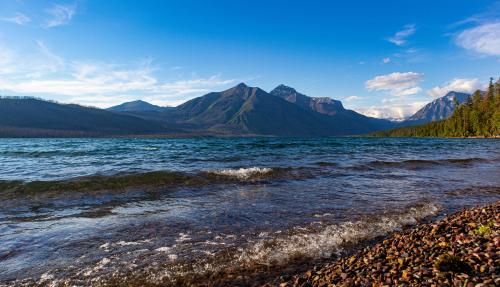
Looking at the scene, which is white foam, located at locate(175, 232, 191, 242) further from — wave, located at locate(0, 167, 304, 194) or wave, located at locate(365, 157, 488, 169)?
wave, located at locate(365, 157, 488, 169)

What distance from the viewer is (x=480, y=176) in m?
29.1

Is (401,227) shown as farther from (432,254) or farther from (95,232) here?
(95,232)

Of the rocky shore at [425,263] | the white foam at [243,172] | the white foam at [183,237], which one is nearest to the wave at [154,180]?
the white foam at [243,172]

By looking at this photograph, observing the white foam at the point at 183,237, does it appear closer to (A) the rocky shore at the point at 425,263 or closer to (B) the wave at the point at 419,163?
(A) the rocky shore at the point at 425,263

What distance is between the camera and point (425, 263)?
314 inches

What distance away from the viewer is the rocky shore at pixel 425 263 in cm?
702

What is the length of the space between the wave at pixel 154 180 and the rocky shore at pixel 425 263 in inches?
682

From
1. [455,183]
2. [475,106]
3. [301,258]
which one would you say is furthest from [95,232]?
[475,106]

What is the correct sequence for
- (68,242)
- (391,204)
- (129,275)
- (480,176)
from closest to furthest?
(129,275) < (68,242) < (391,204) < (480,176)

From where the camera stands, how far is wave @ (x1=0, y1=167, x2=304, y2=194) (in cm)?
2247

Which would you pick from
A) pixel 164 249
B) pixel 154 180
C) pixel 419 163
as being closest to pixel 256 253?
pixel 164 249

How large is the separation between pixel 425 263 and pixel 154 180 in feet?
71.8

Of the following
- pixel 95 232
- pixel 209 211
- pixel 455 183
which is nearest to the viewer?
pixel 95 232

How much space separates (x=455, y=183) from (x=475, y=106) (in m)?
163
